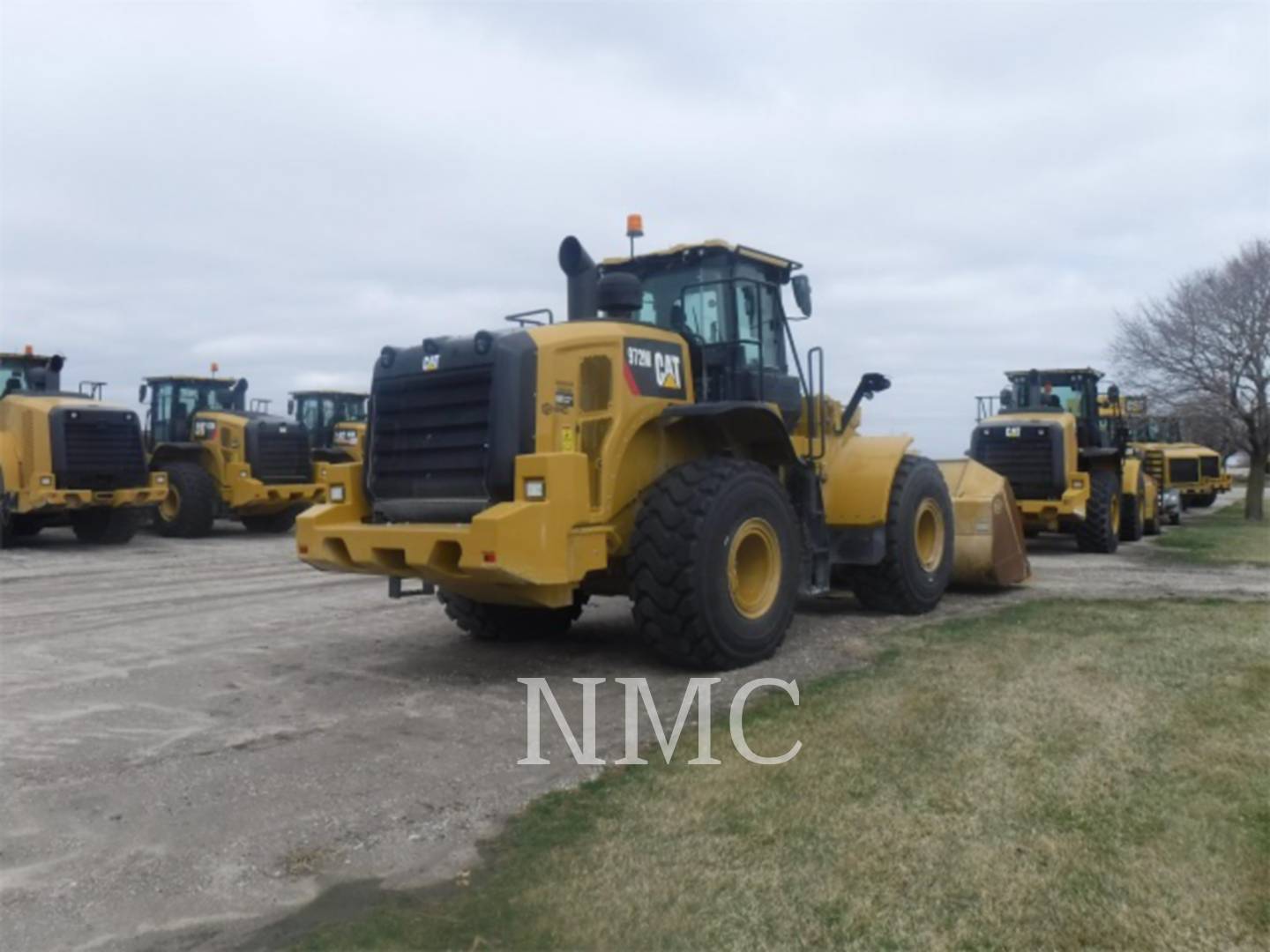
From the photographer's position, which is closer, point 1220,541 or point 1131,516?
point 1220,541

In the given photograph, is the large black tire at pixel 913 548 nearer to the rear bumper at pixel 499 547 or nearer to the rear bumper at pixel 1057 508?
the rear bumper at pixel 499 547

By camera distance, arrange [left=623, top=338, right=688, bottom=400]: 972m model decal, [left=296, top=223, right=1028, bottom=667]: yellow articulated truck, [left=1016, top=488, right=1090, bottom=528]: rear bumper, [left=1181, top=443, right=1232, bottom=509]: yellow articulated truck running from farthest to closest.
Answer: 1. [left=1181, top=443, right=1232, bottom=509]: yellow articulated truck
2. [left=1016, top=488, right=1090, bottom=528]: rear bumper
3. [left=623, top=338, right=688, bottom=400]: 972m model decal
4. [left=296, top=223, right=1028, bottom=667]: yellow articulated truck

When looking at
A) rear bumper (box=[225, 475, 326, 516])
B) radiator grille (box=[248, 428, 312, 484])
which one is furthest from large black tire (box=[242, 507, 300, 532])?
radiator grille (box=[248, 428, 312, 484])

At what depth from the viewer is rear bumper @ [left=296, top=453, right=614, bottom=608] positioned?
565cm

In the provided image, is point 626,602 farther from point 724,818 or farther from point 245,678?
point 724,818

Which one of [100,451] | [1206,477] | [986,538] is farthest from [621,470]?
[1206,477]

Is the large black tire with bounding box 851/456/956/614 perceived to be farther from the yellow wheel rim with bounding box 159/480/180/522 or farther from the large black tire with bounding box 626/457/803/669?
the yellow wheel rim with bounding box 159/480/180/522

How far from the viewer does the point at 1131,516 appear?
16594mm

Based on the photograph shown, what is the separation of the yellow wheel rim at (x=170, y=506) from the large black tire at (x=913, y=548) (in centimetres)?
1202

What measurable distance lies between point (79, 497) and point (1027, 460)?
12.7 m

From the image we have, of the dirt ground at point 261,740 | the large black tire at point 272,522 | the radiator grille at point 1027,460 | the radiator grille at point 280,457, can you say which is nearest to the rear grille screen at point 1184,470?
the radiator grille at point 1027,460

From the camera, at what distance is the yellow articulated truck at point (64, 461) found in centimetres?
1463

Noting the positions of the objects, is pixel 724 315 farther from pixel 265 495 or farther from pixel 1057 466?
pixel 265 495

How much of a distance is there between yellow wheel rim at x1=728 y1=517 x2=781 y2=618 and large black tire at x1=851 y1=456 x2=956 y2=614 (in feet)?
5.77
